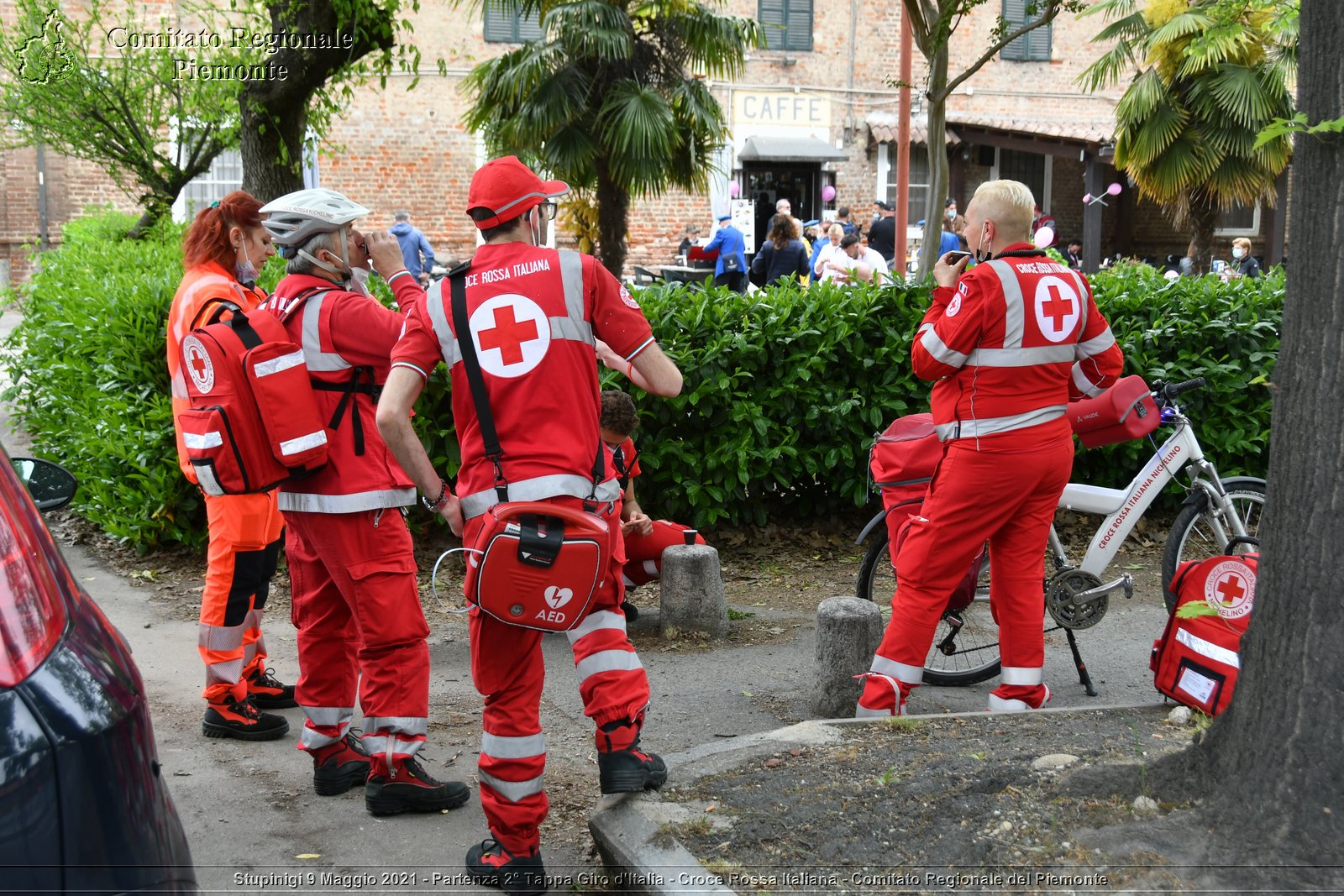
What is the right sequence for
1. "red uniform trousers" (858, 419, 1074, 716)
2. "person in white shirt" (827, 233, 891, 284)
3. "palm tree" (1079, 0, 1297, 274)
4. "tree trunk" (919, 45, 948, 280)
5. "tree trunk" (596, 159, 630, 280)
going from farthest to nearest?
"palm tree" (1079, 0, 1297, 274)
"person in white shirt" (827, 233, 891, 284)
"tree trunk" (596, 159, 630, 280)
"tree trunk" (919, 45, 948, 280)
"red uniform trousers" (858, 419, 1074, 716)

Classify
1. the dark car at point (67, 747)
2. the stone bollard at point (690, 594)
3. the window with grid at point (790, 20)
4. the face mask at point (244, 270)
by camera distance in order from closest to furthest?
the dark car at point (67, 747)
the face mask at point (244, 270)
the stone bollard at point (690, 594)
the window with grid at point (790, 20)

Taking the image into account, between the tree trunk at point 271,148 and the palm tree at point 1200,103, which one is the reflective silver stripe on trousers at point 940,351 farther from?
the palm tree at point 1200,103

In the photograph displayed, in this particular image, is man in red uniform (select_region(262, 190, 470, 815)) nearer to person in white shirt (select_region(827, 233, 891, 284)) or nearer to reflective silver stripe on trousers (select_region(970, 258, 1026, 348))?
reflective silver stripe on trousers (select_region(970, 258, 1026, 348))

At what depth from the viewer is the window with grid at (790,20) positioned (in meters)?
26.9

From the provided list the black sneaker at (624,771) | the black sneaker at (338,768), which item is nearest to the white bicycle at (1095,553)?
the black sneaker at (624,771)

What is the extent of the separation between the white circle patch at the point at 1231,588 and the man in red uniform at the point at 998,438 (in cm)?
60

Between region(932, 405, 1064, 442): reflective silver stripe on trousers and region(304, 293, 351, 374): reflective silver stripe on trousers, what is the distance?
214cm

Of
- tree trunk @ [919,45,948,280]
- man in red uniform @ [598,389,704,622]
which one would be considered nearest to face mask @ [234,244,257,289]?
man in red uniform @ [598,389,704,622]

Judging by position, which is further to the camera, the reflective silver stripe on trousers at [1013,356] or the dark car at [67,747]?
the reflective silver stripe on trousers at [1013,356]

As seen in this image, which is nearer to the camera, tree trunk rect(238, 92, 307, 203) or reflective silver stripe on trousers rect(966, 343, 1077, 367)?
reflective silver stripe on trousers rect(966, 343, 1077, 367)

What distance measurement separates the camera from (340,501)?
398 centimetres

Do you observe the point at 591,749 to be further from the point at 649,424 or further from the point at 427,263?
the point at 427,263

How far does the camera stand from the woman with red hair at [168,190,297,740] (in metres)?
4.73

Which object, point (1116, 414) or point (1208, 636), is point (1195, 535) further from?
point (1208, 636)
